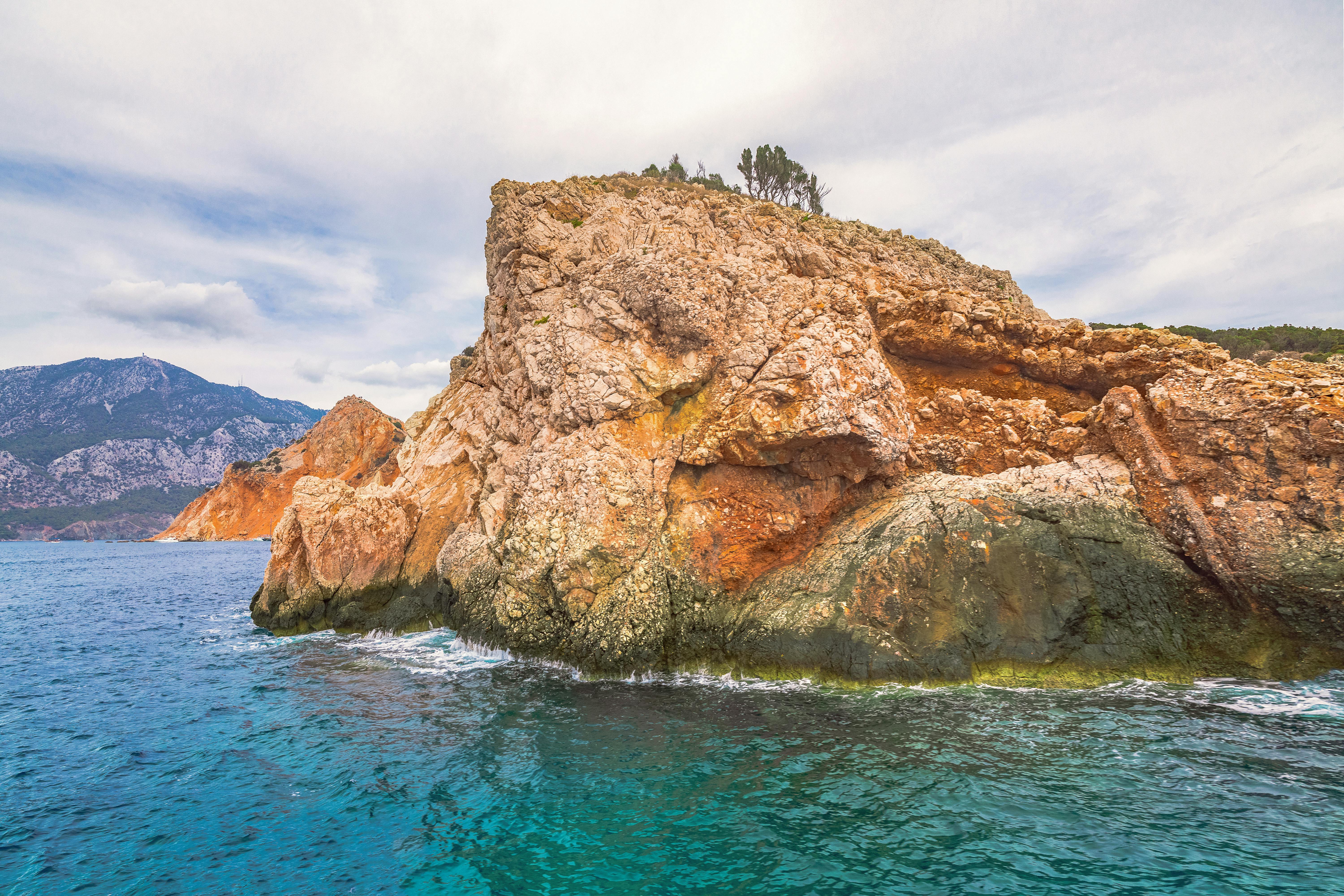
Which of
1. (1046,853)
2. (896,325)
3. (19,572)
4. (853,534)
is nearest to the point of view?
(1046,853)

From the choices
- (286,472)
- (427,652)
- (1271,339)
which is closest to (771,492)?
(427,652)

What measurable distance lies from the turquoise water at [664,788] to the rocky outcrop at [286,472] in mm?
72864

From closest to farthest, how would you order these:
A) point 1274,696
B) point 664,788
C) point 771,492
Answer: point 664,788 → point 1274,696 → point 771,492

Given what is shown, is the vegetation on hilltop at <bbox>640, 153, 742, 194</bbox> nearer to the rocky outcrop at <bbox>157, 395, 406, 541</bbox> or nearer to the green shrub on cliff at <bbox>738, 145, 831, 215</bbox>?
the green shrub on cliff at <bbox>738, 145, 831, 215</bbox>

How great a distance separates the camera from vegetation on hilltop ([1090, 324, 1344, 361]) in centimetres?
3447

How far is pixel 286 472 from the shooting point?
103 metres

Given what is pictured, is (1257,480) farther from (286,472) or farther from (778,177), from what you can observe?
(286,472)

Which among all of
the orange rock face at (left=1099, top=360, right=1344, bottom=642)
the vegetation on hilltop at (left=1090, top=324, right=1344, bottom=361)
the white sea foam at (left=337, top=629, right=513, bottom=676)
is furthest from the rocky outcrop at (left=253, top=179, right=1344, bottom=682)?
the vegetation on hilltop at (left=1090, top=324, right=1344, bottom=361)

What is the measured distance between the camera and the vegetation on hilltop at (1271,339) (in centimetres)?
3447

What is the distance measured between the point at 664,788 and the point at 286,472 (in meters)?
116

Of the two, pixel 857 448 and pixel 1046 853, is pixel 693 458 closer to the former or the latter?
pixel 857 448

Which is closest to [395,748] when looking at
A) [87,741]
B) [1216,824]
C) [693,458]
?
[87,741]

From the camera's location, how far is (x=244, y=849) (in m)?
9.61

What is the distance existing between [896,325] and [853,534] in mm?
10152
